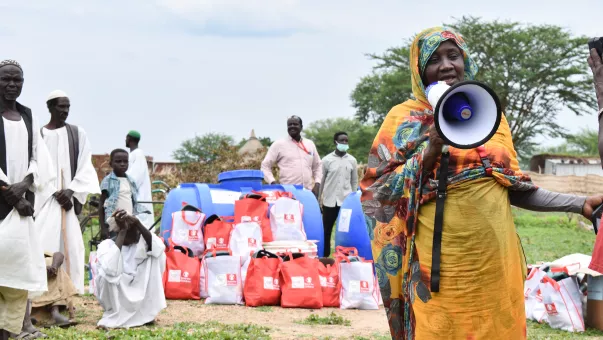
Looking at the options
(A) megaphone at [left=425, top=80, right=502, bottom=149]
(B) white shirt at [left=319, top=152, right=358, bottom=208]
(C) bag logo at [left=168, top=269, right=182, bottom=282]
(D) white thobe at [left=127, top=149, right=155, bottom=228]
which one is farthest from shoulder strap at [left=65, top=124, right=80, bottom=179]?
(A) megaphone at [left=425, top=80, right=502, bottom=149]

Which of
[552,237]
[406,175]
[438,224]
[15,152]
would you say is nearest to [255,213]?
[15,152]

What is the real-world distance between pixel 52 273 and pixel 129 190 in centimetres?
268

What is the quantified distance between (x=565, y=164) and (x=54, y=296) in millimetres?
44097

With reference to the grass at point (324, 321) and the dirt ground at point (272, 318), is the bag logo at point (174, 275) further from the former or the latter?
the grass at point (324, 321)

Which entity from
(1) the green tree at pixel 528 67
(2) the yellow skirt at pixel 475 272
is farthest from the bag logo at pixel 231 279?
(1) the green tree at pixel 528 67

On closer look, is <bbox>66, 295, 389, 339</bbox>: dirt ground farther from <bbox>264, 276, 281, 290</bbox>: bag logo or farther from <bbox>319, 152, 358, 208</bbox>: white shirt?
<bbox>319, 152, 358, 208</bbox>: white shirt

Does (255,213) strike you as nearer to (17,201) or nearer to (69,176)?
(69,176)

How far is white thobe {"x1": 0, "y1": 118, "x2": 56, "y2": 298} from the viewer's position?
5.69m

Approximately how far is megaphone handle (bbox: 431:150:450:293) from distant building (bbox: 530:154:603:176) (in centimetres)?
4307

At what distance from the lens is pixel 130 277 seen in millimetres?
6949

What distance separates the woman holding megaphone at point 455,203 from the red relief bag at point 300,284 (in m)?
4.54

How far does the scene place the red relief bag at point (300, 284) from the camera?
829 centimetres

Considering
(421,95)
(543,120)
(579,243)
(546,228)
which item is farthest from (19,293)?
(543,120)

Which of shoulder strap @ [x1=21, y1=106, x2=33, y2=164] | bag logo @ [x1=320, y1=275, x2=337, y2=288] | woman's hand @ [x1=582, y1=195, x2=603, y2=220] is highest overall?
shoulder strap @ [x1=21, y1=106, x2=33, y2=164]
